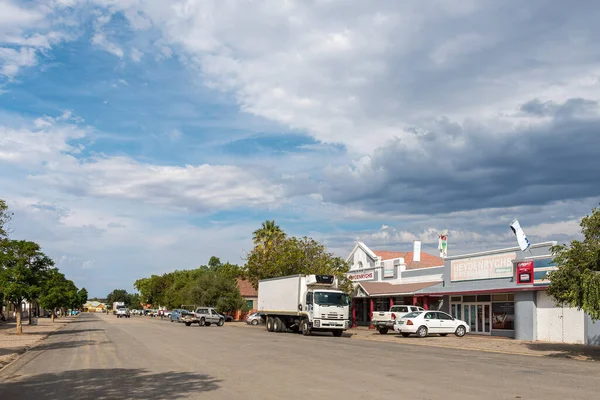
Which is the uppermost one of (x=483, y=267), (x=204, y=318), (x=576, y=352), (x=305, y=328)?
(x=483, y=267)

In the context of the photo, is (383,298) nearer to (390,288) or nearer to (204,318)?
(390,288)

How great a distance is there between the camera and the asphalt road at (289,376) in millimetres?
11875

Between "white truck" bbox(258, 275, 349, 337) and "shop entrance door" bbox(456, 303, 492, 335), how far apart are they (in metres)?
9.02

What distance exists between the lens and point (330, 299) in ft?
119

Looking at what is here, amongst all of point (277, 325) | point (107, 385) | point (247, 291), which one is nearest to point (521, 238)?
point (277, 325)

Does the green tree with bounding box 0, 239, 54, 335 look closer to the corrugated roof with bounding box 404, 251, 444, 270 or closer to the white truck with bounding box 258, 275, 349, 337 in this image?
the white truck with bounding box 258, 275, 349, 337

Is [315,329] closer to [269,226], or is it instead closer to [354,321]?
[354,321]

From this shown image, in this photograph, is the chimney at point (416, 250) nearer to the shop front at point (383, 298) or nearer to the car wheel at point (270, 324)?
the shop front at point (383, 298)

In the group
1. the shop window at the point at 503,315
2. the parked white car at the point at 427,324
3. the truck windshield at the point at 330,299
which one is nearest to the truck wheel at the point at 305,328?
the truck windshield at the point at 330,299

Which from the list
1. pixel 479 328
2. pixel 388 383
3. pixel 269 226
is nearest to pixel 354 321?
pixel 479 328

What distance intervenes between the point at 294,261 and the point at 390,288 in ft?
30.6

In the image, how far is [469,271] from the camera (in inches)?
1539

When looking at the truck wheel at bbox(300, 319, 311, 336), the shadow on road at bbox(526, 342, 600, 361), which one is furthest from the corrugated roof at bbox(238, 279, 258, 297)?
the shadow on road at bbox(526, 342, 600, 361)

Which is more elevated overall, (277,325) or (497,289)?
(497,289)
